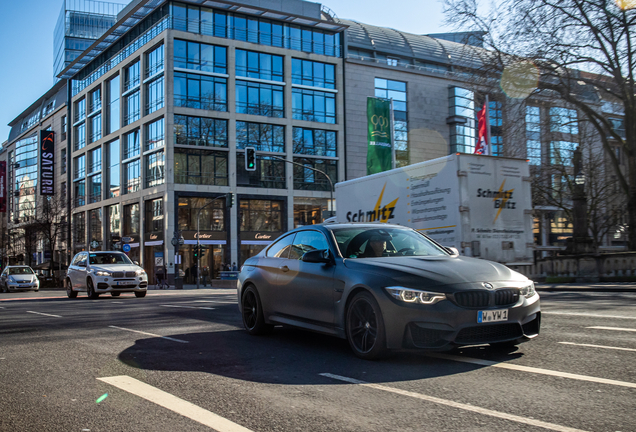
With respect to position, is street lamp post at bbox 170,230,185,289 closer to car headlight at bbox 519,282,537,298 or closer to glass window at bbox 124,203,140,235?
glass window at bbox 124,203,140,235

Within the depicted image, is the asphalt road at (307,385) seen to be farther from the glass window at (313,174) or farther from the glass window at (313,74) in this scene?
the glass window at (313,74)

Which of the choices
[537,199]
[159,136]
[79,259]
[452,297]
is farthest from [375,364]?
[159,136]

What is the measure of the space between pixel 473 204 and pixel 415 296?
10313 mm

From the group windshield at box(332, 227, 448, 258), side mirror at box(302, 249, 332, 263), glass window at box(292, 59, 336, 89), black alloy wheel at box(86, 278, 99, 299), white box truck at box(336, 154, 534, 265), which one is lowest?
black alloy wheel at box(86, 278, 99, 299)

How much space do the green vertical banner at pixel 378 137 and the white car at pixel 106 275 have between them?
76.3 feet

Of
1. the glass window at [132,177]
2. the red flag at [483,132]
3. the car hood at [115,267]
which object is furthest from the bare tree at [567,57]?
the glass window at [132,177]

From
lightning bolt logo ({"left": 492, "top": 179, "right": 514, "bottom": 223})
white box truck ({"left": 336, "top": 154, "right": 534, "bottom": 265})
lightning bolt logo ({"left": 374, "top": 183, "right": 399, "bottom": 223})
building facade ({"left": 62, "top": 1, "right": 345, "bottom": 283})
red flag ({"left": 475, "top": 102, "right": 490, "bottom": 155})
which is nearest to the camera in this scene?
white box truck ({"left": 336, "top": 154, "right": 534, "bottom": 265})

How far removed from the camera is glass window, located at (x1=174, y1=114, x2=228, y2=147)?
154ft

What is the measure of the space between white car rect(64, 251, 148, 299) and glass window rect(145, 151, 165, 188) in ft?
87.8

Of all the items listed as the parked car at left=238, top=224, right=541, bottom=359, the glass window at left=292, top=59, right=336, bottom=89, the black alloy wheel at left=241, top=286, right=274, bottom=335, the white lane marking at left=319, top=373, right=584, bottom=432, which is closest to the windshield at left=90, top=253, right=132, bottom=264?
the black alloy wheel at left=241, top=286, right=274, bottom=335

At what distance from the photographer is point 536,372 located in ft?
17.2

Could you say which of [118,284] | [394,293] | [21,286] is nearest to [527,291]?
[394,293]

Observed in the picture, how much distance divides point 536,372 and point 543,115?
2885 cm

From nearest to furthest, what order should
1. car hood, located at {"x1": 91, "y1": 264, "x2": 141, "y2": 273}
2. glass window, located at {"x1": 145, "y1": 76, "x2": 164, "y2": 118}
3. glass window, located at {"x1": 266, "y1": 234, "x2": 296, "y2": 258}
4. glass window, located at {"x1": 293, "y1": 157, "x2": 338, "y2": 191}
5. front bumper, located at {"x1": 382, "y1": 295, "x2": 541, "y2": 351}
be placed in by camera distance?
1. front bumper, located at {"x1": 382, "y1": 295, "x2": 541, "y2": 351}
2. glass window, located at {"x1": 266, "y1": 234, "x2": 296, "y2": 258}
3. car hood, located at {"x1": 91, "y1": 264, "x2": 141, "y2": 273}
4. glass window, located at {"x1": 145, "y1": 76, "x2": 164, "y2": 118}
5. glass window, located at {"x1": 293, "y1": 157, "x2": 338, "y2": 191}
